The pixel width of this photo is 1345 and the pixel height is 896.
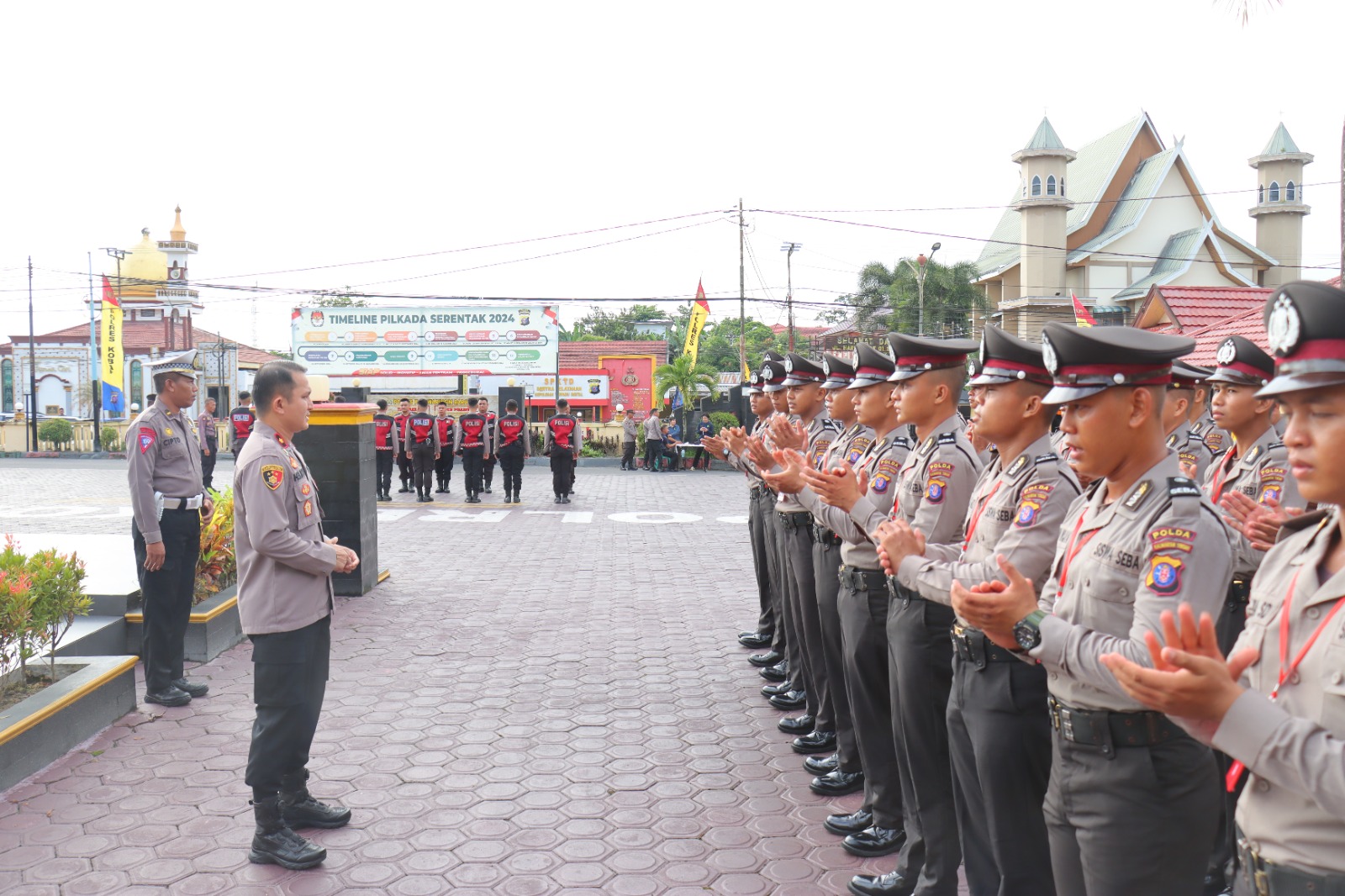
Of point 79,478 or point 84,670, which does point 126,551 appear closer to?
point 84,670

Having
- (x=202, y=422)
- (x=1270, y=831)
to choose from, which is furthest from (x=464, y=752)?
(x=202, y=422)

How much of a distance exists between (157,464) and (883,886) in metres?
4.73

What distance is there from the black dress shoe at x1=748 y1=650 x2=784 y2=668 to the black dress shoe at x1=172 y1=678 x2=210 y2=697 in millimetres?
3537

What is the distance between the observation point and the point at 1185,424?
5.54m

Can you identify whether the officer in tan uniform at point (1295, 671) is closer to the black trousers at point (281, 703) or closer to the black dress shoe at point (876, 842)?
the black dress shoe at point (876, 842)

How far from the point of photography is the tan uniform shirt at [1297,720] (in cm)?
165

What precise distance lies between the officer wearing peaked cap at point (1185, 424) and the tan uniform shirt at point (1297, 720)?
10.9ft

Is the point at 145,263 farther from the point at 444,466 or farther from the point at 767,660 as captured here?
the point at 767,660

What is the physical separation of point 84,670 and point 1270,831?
5.63 meters

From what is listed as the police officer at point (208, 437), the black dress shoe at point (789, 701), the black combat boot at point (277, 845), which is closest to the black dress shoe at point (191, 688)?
the black combat boot at point (277, 845)

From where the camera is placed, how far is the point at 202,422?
1881 centimetres

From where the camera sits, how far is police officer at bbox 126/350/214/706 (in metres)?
5.81

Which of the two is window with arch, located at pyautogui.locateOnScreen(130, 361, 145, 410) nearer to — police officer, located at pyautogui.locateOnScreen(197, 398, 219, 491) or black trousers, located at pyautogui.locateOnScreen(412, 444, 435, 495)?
police officer, located at pyautogui.locateOnScreen(197, 398, 219, 491)

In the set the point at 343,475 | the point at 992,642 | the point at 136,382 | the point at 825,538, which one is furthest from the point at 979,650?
the point at 136,382
